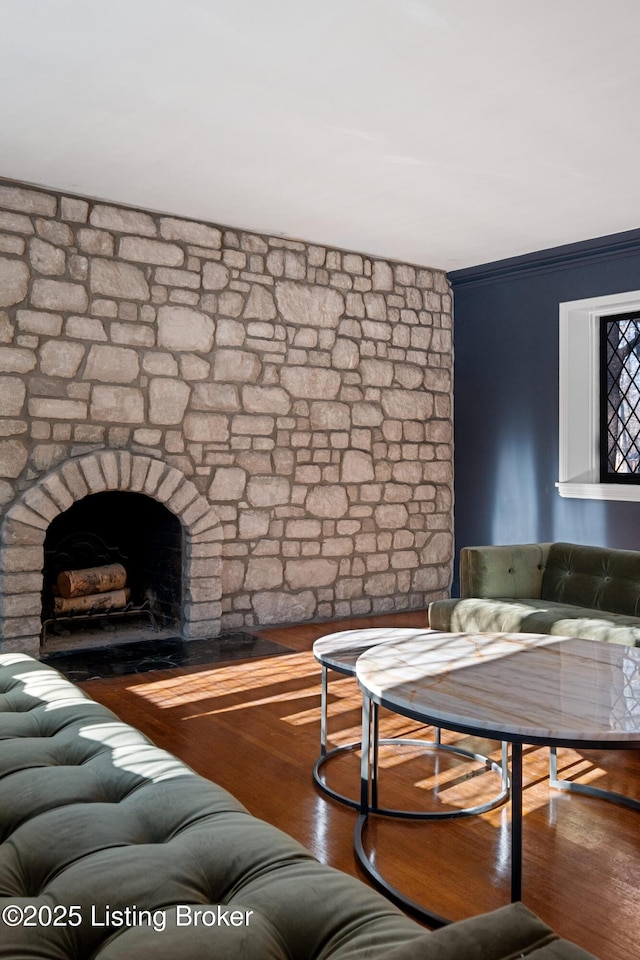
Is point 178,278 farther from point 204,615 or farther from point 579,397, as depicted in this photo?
point 579,397

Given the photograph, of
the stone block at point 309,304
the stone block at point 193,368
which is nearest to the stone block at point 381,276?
the stone block at point 309,304

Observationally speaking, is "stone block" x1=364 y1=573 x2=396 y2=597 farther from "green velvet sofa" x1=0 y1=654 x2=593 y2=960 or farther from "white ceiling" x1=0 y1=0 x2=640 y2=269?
"green velvet sofa" x1=0 y1=654 x2=593 y2=960

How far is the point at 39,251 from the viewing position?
14.9ft

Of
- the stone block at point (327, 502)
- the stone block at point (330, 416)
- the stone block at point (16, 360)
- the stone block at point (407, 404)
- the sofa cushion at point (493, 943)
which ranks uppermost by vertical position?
the stone block at point (16, 360)

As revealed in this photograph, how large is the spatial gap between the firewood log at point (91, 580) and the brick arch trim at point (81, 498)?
459 millimetres

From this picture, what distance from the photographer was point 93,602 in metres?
5.15

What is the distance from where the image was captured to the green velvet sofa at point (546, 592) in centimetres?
388

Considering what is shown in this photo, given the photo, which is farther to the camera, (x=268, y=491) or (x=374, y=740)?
(x=268, y=491)

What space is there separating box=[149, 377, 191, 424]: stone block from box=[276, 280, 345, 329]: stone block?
0.96 meters

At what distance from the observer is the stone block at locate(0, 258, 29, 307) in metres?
4.43

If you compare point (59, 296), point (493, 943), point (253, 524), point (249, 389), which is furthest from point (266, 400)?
point (493, 943)

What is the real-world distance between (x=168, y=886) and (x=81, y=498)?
3785 millimetres

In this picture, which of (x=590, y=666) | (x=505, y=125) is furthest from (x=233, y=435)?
(x=590, y=666)

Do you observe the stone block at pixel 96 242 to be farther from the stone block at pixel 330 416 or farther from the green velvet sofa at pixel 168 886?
the green velvet sofa at pixel 168 886
